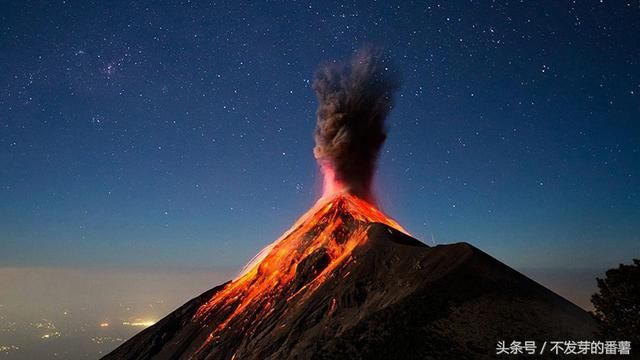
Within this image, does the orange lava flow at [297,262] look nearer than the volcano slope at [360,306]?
No

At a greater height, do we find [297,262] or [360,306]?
[297,262]

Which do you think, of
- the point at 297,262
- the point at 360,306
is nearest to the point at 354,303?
the point at 360,306

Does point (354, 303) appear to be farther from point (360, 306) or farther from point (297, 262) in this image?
point (297, 262)

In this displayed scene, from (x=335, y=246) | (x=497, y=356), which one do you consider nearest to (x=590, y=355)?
(x=497, y=356)
